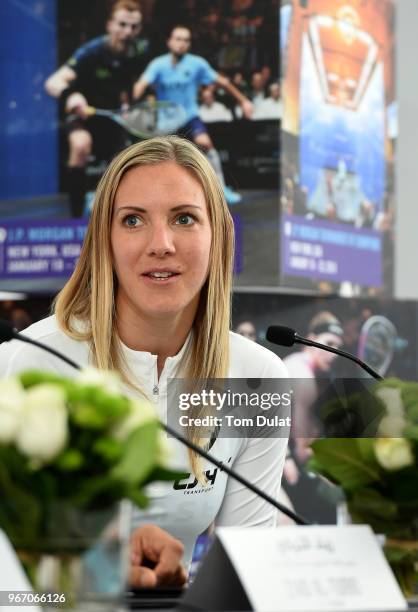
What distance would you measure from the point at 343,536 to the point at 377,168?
15.2 feet

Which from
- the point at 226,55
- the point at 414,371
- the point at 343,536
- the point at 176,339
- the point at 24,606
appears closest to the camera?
the point at 24,606

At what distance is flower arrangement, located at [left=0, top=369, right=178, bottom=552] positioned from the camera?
923 millimetres

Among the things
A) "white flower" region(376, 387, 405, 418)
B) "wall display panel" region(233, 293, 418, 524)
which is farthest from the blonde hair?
"wall display panel" region(233, 293, 418, 524)

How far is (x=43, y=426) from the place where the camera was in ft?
3.01

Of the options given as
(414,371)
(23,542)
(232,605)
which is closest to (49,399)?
(23,542)

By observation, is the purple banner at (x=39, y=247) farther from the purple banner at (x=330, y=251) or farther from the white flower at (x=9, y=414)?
the white flower at (x=9, y=414)

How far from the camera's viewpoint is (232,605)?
1107mm

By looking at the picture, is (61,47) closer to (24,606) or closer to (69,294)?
(69,294)

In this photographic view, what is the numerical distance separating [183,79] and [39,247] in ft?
3.24

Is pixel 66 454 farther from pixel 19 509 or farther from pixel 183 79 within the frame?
pixel 183 79

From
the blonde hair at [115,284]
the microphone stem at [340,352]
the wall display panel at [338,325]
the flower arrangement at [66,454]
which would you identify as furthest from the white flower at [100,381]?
the wall display panel at [338,325]

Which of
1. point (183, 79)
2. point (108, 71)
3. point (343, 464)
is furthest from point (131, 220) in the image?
point (108, 71)

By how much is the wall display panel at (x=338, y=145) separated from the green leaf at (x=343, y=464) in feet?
12.5

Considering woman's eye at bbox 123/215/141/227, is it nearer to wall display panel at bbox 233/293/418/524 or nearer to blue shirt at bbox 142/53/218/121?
wall display panel at bbox 233/293/418/524
